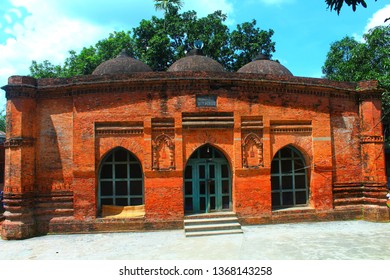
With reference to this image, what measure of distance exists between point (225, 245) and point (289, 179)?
4088mm

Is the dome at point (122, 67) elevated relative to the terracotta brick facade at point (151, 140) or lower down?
elevated

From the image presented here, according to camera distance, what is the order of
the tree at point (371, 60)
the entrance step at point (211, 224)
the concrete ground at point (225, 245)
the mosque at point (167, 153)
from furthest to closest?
1. the tree at point (371, 60)
2. the mosque at point (167, 153)
3. the entrance step at point (211, 224)
4. the concrete ground at point (225, 245)

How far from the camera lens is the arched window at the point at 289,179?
11094mm

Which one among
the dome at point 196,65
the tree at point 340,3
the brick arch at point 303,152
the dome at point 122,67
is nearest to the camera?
the tree at point 340,3

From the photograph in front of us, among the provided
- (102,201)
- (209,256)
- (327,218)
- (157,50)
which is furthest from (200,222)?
(157,50)

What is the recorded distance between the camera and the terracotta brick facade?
9852mm

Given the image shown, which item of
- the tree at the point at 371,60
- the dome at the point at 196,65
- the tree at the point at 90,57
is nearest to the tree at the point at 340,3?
the dome at the point at 196,65

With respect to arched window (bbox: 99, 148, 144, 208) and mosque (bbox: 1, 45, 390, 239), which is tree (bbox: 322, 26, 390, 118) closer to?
mosque (bbox: 1, 45, 390, 239)

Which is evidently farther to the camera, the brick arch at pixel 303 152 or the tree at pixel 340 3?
the brick arch at pixel 303 152

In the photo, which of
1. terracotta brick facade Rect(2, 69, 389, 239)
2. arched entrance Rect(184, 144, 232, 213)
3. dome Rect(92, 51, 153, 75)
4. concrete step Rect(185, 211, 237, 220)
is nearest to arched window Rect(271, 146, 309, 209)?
terracotta brick facade Rect(2, 69, 389, 239)

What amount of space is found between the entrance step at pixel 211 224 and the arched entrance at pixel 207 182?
20.2 inches

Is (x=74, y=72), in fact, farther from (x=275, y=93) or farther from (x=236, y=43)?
(x=275, y=93)

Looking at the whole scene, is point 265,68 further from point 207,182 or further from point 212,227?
point 212,227

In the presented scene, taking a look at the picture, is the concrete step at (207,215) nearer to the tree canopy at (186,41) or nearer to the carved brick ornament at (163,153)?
the carved brick ornament at (163,153)
